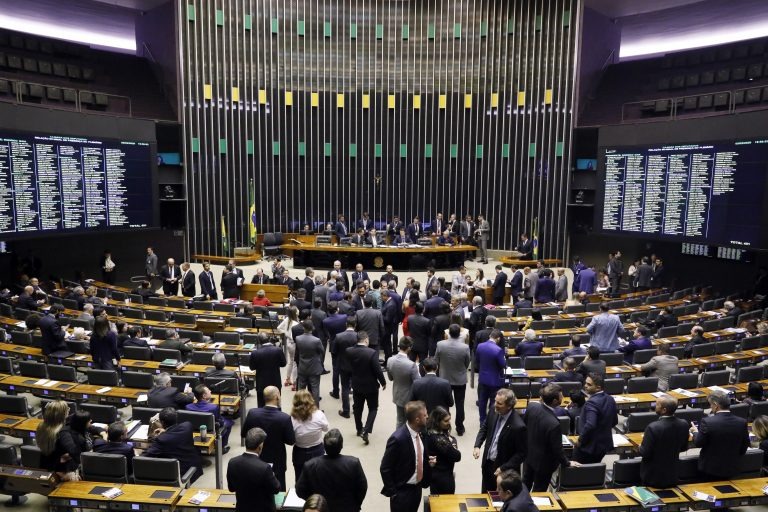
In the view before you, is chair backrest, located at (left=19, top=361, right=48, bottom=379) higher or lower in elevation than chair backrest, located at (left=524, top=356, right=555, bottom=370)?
lower

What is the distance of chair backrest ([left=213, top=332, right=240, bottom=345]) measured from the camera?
9.13m

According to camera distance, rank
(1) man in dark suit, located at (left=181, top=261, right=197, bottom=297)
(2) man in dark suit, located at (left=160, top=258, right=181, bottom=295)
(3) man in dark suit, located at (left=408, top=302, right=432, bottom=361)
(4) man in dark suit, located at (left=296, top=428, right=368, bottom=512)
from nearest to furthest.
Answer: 1. (4) man in dark suit, located at (left=296, top=428, right=368, bottom=512)
2. (3) man in dark suit, located at (left=408, top=302, right=432, bottom=361)
3. (1) man in dark suit, located at (left=181, top=261, right=197, bottom=297)
4. (2) man in dark suit, located at (left=160, top=258, right=181, bottom=295)

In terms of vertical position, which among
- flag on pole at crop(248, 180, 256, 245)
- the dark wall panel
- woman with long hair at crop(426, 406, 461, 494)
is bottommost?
woman with long hair at crop(426, 406, 461, 494)

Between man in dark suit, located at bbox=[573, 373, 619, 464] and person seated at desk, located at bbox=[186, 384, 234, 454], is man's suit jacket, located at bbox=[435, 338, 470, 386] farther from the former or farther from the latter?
person seated at desk, located at bbox=[186, 384, 234, 454]

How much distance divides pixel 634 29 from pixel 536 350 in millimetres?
17625

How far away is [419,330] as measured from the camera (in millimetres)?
8391

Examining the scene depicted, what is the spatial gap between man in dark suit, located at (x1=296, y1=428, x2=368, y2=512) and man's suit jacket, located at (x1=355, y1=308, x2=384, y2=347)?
4.57m

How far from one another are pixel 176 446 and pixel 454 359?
3.37 m

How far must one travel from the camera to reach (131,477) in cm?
520

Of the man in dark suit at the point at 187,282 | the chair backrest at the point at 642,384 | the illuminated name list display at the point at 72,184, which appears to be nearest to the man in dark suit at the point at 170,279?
the man in dark suit at the point at 187,282

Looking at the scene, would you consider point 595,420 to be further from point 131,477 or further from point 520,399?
point 131,477

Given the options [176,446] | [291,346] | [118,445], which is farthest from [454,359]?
[118,445]

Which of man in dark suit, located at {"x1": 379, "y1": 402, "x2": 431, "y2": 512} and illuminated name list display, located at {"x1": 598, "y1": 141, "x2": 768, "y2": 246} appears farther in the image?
illuminated name list display, located at {"x1": 598, "y1": 141, "x2": 768, "y2": 246}

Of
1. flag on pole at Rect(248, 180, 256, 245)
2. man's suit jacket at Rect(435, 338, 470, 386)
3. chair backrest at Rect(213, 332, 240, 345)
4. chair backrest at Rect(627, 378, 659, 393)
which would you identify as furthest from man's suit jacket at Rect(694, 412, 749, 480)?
flag on pole at Rect(248, 180, 256, 245)
